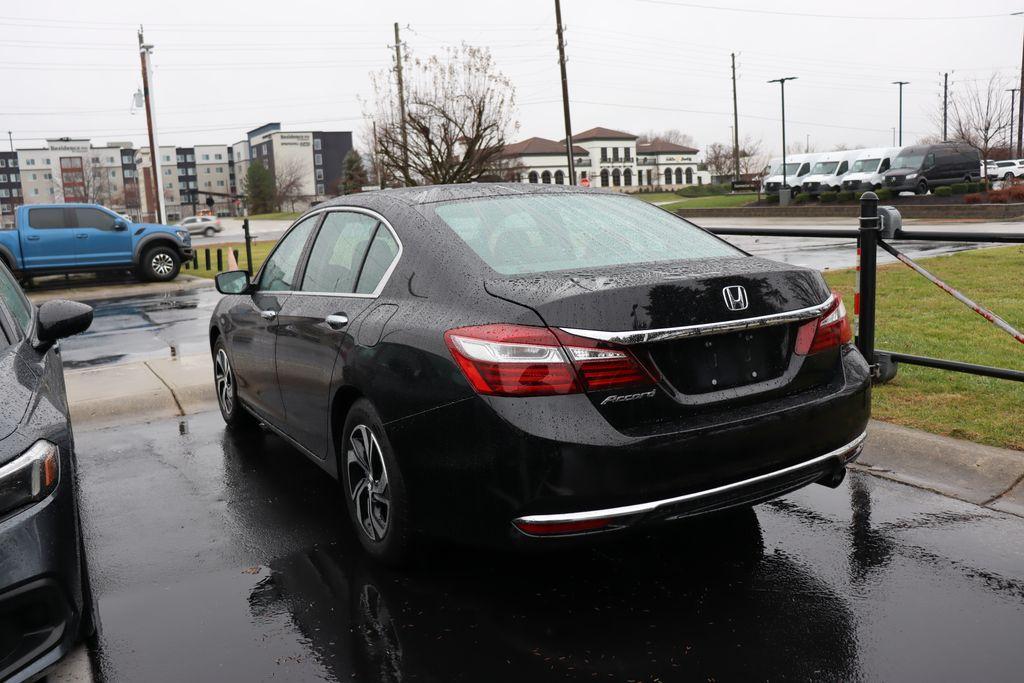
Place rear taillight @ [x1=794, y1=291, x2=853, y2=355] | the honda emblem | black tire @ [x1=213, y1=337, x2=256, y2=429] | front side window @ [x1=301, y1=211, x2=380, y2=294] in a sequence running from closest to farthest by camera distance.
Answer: the honda emblem, rear taillight @ [x1=794, y1=291, x2=853, y2=355], front side window @ [x1=301, y1=211, x2=380, y2=294], black tire @ [x1=213, y1=337, x2=256, y2=429]

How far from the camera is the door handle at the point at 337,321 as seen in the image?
13.0 feet

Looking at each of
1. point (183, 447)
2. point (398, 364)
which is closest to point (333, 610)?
point (398, 364)

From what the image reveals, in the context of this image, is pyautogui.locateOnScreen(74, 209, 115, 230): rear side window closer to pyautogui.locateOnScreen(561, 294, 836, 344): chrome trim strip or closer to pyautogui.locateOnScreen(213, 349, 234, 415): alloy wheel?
pyautogui.locateOnScreen(213, 349, 234, 415): alloy wheel

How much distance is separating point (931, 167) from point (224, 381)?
130 feet

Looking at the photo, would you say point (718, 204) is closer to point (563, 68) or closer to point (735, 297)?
point (563, 68)

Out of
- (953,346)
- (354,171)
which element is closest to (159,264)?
(953,346)

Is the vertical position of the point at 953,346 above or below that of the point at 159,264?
below

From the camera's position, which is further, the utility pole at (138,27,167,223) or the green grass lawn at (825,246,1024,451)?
the utility pole at (138,27,167,223)

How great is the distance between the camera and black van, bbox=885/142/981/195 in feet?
128

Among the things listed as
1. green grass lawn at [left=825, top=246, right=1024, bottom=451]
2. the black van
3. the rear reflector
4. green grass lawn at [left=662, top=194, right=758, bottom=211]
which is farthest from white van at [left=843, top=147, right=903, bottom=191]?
the rear reflector

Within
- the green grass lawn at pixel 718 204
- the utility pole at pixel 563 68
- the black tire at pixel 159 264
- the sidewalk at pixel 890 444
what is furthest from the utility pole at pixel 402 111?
the sidewalk at pixel 890 444

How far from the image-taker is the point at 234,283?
5.38 metres

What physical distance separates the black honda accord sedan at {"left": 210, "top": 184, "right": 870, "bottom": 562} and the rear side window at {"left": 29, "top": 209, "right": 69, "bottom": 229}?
60.3 ft

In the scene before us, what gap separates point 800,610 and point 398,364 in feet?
5.71
